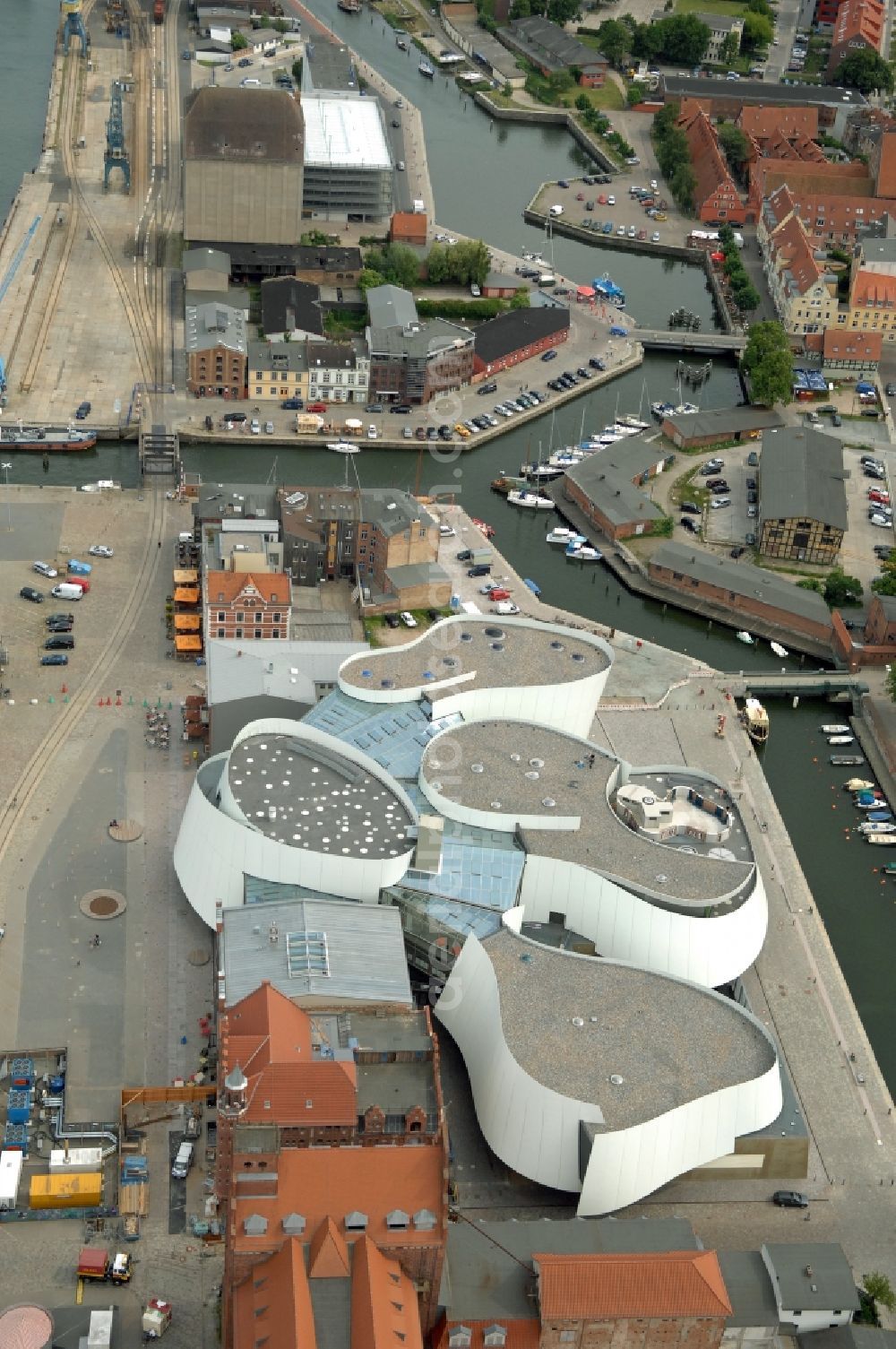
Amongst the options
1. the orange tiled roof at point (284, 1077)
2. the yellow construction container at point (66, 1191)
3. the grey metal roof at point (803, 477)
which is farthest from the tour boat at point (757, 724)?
the yellow construction container at point (66, 1191)

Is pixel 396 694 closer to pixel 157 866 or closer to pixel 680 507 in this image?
pixel 157 866

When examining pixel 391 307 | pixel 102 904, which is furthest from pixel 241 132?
pixel 102 904

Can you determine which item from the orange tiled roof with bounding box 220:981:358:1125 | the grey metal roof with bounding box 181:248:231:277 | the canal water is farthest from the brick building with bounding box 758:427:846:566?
the orange tiled roof with bounding box 220:981:358:1125

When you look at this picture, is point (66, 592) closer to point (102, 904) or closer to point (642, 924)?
point (102, 904)

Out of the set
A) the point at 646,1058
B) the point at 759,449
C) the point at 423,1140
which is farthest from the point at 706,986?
the point at 759,449

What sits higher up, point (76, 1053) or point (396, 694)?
point (396, 694)
